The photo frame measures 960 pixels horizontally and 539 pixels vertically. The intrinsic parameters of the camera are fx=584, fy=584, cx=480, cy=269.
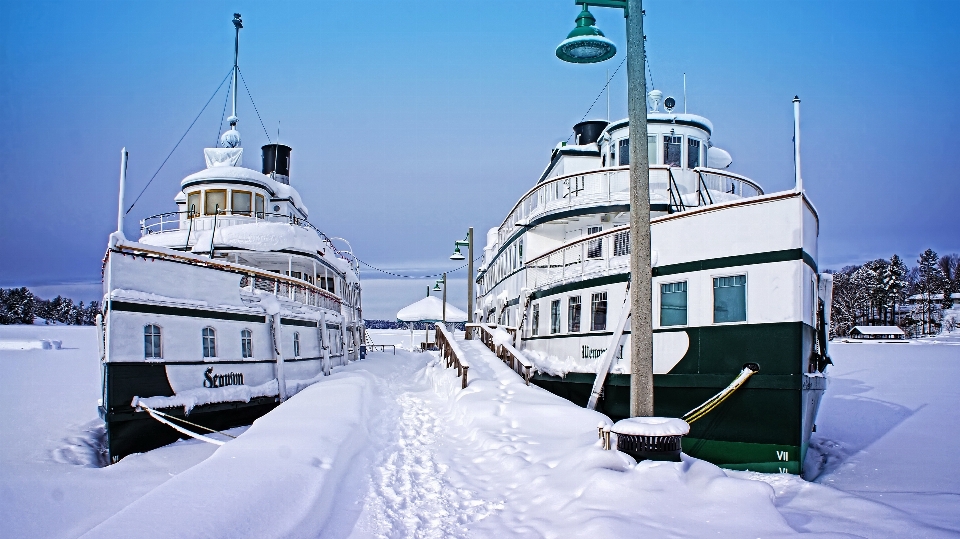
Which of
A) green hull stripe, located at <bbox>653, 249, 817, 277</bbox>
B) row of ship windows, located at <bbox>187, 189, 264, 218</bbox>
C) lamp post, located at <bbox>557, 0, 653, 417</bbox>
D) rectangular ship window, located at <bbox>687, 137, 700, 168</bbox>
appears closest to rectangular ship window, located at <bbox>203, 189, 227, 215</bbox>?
row of ship windows, located at <bbox>187, 189, 264, 218</bbox>

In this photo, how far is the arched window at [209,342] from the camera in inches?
542

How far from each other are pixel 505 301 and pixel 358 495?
769 inches

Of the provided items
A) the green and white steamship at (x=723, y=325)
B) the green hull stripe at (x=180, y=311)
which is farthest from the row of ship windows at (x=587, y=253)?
the green hull stripe at (x=180, y=311)

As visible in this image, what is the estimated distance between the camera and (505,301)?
85.3ft

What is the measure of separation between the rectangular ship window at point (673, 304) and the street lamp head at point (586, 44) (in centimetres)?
556

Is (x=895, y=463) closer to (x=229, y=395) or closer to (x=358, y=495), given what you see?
(x=358, y=495)

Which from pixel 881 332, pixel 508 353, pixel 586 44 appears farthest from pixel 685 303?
pixel 881 332

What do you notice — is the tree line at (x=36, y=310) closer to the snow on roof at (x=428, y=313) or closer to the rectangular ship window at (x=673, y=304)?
the snow on roof at (x=428, y=313)

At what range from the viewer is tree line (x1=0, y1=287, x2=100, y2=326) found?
9700cm

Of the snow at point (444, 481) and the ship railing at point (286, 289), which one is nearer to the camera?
the snow at point (444, 481)

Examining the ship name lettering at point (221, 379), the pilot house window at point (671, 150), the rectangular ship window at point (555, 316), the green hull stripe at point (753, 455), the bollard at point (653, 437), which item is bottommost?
the green hull stripe at point (753, 455)

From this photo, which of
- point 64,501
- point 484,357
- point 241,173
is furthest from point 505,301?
point 64,501

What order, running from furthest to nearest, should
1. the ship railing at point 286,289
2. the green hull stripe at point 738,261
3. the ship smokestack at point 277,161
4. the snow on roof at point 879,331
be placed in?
the snow on roof at point 879,331
the ship smokestack at point 277,161
the ship railing at point 286,289
the green hull stripe at point 738,261

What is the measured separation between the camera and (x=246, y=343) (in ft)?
50.0
